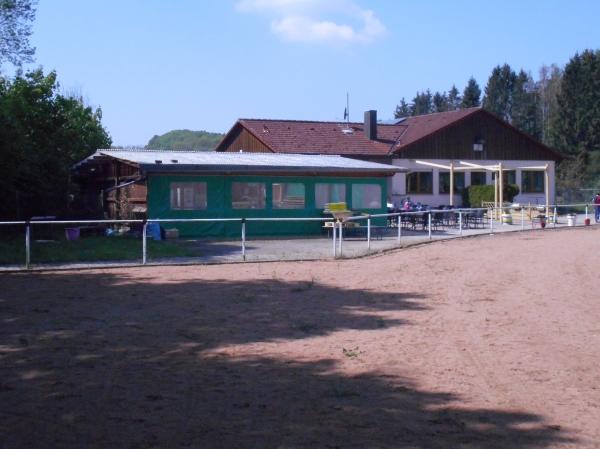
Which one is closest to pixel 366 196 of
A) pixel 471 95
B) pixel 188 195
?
pixel 188 195

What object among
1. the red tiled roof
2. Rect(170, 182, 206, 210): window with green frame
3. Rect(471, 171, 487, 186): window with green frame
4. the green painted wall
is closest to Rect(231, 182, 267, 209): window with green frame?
the green painted wall

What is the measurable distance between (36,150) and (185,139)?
11172 centimetres

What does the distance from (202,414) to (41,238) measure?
2009 cm

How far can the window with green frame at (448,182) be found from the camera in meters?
44.3

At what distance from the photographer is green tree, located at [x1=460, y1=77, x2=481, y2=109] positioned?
89250mm

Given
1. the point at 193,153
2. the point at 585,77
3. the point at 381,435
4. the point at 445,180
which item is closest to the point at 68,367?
the point at 381,435

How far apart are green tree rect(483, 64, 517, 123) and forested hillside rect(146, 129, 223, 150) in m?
44.1

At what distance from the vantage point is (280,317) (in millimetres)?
10688

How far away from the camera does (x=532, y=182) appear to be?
156ft

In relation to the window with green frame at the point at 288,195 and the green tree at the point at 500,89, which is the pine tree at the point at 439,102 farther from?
the window with green frame at the point at 288,195

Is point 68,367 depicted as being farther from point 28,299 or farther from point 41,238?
point 41,238

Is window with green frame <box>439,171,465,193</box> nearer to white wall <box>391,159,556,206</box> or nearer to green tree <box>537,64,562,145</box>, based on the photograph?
white wall <box>391,159,556,206</box>

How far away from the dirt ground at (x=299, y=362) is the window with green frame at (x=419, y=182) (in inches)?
1115

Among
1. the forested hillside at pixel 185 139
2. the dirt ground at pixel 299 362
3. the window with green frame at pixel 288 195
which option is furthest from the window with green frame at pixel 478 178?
the forested hillside at pixel 185 139
